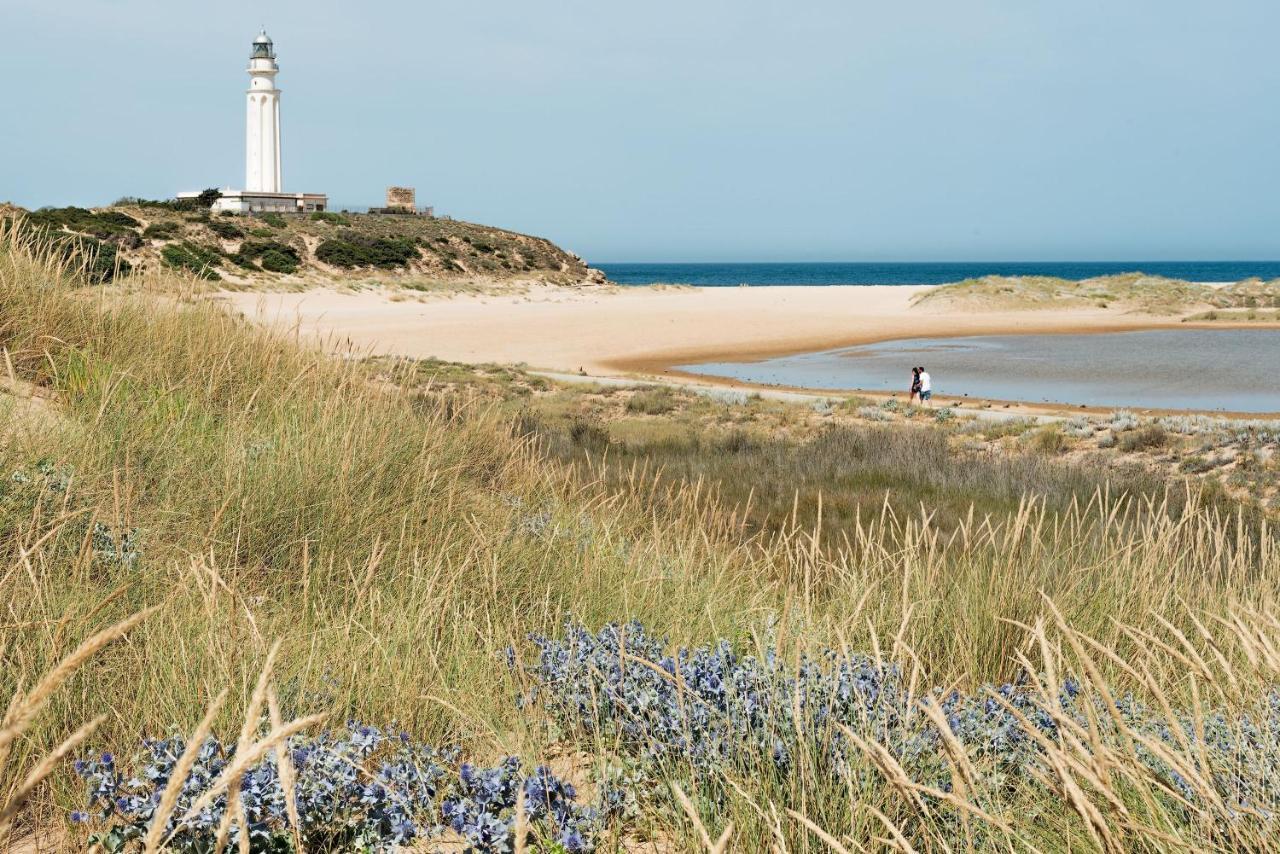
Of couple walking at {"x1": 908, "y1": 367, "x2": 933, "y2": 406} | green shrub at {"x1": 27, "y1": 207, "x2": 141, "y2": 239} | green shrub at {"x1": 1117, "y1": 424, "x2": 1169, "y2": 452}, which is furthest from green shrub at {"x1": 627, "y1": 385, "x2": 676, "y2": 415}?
green shrub at {"x1": 27, "y1": 207, "x2": 141, "y2": 239}

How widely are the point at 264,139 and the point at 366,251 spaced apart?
1873 centimetres

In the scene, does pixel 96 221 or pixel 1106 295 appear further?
pixel 1106 295

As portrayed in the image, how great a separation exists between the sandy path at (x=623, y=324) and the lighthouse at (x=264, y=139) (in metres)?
25.9

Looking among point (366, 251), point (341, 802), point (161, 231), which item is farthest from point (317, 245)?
point (341, 802)

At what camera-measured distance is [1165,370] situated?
93.7 ft

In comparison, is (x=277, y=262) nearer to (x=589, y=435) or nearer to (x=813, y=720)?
(x=589, y=435)

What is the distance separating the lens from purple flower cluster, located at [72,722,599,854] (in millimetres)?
2543

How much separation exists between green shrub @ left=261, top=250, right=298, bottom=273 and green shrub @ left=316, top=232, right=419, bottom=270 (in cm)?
367

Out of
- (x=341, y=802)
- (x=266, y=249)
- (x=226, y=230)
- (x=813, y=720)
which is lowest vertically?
(x=341, y=802)


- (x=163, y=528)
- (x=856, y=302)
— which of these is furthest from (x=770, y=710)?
(x=856, y=302)

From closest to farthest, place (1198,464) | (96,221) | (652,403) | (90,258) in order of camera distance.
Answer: (90,258) < (1198,464) < (652,403) < (96,221)

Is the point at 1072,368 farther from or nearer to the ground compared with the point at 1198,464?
farther from the ground

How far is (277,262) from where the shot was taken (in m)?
53.8

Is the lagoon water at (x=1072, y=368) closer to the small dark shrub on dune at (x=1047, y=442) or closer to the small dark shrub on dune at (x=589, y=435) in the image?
the small dark shrub on dune at (x=1047, y=442)
